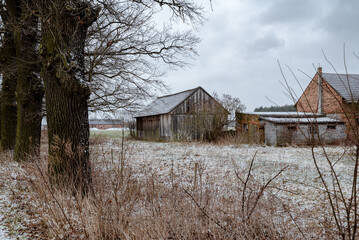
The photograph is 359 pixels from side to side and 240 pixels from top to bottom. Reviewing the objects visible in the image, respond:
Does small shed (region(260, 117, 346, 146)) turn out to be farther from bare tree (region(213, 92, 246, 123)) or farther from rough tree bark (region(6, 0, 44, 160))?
rough tree bark (region(6, 0, 44, 160))

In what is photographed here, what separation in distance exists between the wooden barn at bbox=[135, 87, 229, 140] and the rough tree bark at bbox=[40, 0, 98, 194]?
13.3 meters

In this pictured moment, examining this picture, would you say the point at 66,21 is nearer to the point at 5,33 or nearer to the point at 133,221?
the point at 133,221

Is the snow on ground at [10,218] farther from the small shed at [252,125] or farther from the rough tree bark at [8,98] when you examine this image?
the small shed at [252,125]

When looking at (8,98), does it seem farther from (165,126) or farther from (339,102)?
(165,126)

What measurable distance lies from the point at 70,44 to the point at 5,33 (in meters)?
5.99

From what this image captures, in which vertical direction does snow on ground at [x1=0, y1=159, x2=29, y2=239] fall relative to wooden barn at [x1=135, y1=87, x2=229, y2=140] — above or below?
below

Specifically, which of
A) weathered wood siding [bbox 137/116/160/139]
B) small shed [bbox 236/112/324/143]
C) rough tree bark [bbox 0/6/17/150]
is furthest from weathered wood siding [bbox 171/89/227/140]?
rough tree bark [bbox 0/6/17/150]

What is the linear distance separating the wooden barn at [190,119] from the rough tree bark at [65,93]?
13277mm

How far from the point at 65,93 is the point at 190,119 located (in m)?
16.9

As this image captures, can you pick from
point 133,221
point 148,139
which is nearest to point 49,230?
point 133,221

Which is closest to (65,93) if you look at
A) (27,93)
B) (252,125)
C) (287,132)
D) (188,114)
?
(27,93)

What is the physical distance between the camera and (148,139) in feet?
81.2

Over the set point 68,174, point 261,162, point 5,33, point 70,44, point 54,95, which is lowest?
point 261,162

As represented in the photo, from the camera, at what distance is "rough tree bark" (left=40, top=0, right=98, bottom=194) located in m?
4.33
